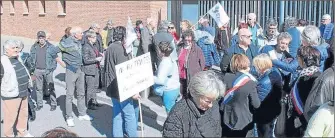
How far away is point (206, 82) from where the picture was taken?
3.93 metres

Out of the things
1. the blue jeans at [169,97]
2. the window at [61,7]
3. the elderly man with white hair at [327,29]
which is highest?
the window at [61,7]

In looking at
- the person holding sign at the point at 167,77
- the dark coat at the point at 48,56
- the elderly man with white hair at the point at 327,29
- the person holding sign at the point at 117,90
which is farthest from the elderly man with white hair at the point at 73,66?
the elderly man with white hair at the point at 327,29

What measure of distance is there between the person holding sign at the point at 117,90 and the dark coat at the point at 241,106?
1.49 metres

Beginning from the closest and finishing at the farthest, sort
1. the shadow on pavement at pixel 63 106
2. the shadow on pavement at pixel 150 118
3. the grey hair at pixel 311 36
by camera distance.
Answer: the grey hair at pixel 311 36
the shadow on pavement at pixel 150 118
the shadow on pavement at pixel 63 106

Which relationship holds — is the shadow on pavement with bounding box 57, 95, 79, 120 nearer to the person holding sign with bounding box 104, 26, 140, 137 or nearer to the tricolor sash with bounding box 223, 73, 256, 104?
the person holding sign with bounding box 104, 26, 140, 137

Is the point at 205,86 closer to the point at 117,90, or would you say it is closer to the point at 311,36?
the point at 311,36

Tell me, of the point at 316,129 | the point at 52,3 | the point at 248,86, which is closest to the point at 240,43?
the point at 248,86

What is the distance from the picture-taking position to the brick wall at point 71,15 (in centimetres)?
1789

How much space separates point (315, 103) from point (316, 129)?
1145 mm

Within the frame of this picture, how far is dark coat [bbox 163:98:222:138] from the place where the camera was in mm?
3801

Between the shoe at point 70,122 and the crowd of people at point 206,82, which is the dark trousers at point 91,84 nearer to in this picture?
the crowd of people at point 206,82

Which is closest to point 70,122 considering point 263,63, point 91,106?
point 91,106

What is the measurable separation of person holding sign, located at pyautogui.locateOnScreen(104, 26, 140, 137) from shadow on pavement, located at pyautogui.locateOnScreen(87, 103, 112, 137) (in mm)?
896

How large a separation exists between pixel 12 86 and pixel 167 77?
1938 mm
